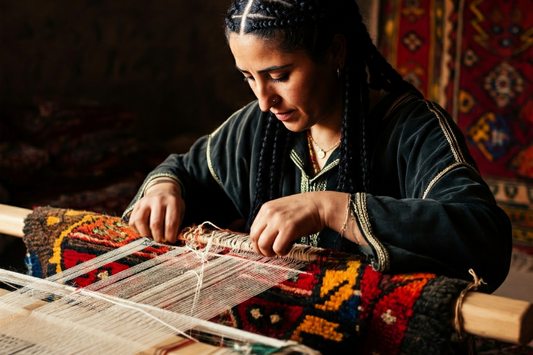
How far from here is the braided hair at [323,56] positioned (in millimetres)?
1433

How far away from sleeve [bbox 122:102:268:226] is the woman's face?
259 millimetres

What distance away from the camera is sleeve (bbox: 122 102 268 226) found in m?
1.82

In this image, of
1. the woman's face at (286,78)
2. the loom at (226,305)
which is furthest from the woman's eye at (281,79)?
the loom at (226,305)

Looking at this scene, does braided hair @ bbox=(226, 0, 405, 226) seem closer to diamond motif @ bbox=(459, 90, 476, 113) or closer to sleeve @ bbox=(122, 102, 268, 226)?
sleeve @ bbox=(122, 102, 268, 226)

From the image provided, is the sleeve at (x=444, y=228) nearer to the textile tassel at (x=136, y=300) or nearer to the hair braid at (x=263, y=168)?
the textile tassel at (x=136, y=300)

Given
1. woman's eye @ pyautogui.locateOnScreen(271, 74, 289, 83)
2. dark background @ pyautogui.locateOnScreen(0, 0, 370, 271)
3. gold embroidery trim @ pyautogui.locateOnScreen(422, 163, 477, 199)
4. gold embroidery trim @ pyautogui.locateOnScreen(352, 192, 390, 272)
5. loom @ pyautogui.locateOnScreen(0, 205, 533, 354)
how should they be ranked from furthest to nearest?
1. dark background @ pyautogui.locateOnScreen(0, 0, 370, 271)
2. woman's eye @ pyautogui.locateOnScreen(271, 74, 289, 83)
3. gold embroidery trim @ pyautogui.locateOnScreen(422, 163, 477, 199)
4. gold embroidery trim @ pyautogui.locateOnScreen(352, 192, 390, 272)
5. loom @ pyautogui.locateOnScreen(0, 205, 533, 354)

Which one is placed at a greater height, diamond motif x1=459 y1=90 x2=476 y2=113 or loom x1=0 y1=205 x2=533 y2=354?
loom x1=0 y1=205 x2=533 y2=354

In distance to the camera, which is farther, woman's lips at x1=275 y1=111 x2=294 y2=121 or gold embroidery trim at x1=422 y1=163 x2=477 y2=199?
woman's lips at x1=275 y1=111 x2=294 y2=121

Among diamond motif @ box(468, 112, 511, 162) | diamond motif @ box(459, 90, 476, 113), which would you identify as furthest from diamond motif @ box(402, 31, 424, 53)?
diamond motif @ box(468, 112, 511, 162)

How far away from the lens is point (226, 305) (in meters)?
1.09

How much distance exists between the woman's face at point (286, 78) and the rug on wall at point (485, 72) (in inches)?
99.4

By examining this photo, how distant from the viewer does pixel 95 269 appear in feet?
4.37

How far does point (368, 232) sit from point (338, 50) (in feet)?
1.95

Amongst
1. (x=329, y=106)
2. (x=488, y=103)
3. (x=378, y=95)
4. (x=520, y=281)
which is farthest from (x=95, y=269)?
(x=488, y=103)
